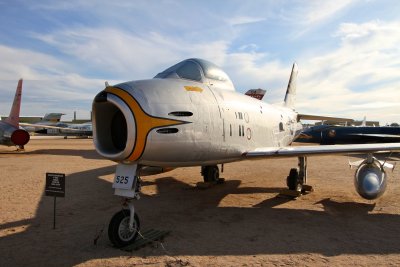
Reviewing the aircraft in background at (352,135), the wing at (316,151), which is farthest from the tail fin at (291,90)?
the aircraft in background at (352,135)

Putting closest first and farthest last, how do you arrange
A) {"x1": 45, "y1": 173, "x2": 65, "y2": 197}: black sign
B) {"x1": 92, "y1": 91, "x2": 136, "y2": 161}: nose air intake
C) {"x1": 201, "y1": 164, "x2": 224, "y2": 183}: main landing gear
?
{"x1": 92, "y1": 91, "x2": 136, "y2": 161}: nose air intake < {"x1": 45, "y1": 173, "x2": 65, "y2": 197}: black sign < {"x1": 201, "y1": 164, "x2": 224, "y2": 183}: main landing gear

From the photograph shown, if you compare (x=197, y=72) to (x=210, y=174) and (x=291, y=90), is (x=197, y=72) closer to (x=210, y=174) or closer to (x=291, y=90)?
(x=210, y=174)

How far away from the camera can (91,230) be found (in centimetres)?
614

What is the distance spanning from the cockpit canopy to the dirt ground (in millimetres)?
3113

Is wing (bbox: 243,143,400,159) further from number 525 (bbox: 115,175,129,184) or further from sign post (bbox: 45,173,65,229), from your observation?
sign post (bbox: 45,173,65,229)

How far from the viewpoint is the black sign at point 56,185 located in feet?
20.5

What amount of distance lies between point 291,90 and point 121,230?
12.1 meters

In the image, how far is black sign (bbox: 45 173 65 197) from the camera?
6.25 m

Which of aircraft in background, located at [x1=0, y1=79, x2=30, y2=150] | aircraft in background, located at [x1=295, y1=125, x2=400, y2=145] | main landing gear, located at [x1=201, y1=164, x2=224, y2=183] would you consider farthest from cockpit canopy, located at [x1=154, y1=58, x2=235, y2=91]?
aircraft in background, located at [x1=295, y1=125, x2=400, y2=145]

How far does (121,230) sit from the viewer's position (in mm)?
5195

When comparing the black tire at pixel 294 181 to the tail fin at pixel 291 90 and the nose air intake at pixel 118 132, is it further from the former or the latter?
the nose air intake at pixel 118 132

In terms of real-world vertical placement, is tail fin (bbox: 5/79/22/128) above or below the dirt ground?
above

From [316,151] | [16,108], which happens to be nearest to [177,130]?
Answer: [316,151]

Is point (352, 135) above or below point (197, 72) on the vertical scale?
below
